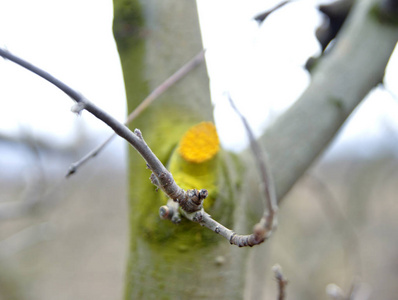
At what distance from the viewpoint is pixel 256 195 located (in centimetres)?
56

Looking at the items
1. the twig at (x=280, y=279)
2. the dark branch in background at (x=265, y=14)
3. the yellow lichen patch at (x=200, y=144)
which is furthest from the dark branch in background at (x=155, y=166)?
the dark branch in background at (x=265, y=14)

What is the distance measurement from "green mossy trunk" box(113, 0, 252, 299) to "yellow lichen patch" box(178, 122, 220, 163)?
0.11 ft

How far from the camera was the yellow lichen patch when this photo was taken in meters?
0.48

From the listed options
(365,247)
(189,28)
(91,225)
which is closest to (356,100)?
(189,28)

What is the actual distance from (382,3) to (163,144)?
18.3 inches

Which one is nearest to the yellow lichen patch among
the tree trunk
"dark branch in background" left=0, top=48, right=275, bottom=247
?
the tree trunk

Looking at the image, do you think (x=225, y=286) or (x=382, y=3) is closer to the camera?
(x=225, y=286)

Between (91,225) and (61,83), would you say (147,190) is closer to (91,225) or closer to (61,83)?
(61,83)

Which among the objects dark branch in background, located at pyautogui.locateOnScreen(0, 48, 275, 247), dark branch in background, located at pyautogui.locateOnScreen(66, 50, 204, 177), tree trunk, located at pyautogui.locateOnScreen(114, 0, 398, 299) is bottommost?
tree trunk, located at pyautogui.locateOnScreen(114, 0, 398, 299)

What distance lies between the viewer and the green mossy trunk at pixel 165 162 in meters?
0.49

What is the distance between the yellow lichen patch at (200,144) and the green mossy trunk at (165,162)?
0.11 ft

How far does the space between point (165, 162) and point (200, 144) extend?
0.06 meters

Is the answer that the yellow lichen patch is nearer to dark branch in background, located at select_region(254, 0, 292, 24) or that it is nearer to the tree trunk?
the tree trunk

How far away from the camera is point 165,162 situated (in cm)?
52
